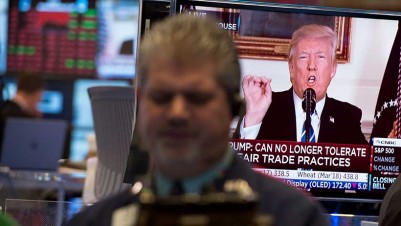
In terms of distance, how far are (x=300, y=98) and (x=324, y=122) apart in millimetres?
150

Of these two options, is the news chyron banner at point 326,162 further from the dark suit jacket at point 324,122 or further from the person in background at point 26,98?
the person in background at point 26,98

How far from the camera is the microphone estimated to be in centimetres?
406

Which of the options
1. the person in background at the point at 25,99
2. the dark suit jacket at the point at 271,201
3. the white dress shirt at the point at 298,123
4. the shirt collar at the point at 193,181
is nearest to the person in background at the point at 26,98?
the person in background at the point at 25,99

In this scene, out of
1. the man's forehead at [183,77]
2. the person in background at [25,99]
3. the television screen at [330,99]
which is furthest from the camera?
the person in background at [25,99]

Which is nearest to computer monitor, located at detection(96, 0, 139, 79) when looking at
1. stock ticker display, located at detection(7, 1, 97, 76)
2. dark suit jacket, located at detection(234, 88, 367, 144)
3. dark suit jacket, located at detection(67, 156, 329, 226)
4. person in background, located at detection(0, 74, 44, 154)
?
stock ticker display, located at detection(7, 1, 97, 76)

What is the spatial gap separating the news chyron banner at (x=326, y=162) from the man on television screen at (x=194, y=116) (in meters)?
2.47

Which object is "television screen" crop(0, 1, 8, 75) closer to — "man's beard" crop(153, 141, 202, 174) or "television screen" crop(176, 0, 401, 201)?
"television screen" crop(176, 0, 401, 201)

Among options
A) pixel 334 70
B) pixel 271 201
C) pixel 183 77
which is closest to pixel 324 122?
pixel 334 70

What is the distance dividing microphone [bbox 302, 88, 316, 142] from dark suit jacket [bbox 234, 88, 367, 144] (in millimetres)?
50

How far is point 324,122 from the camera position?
13.4ft

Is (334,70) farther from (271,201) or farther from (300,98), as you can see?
(271,201)

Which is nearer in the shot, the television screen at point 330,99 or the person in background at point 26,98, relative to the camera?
the television screen at point 330,99

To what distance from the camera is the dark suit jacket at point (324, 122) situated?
407cm

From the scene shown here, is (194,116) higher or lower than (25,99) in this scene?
higher
